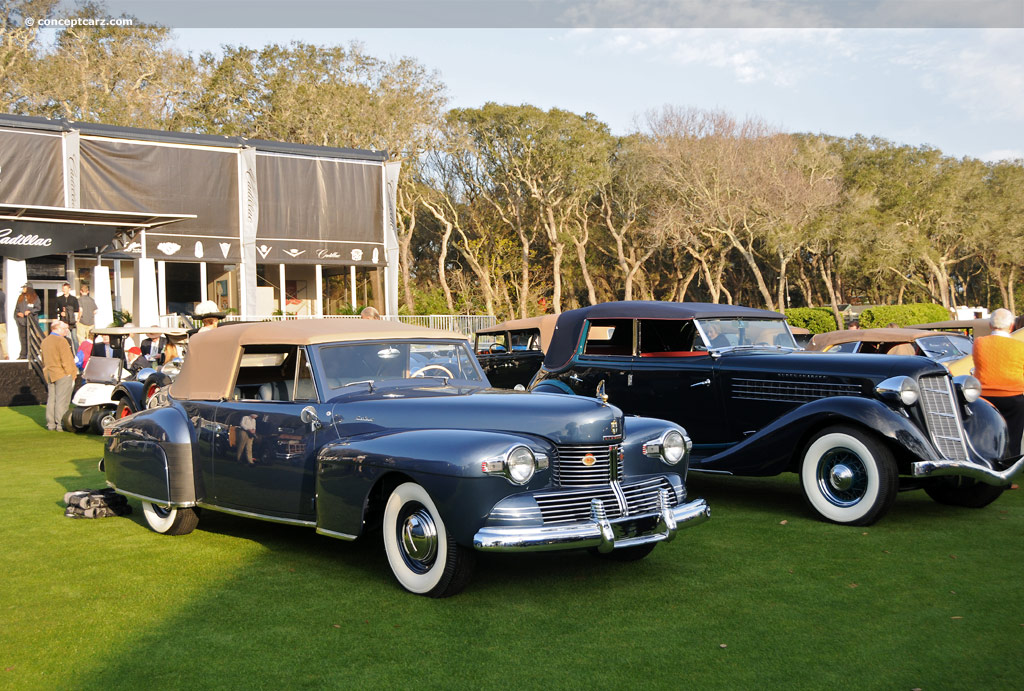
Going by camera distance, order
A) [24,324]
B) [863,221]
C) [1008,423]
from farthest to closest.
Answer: [863,221]
[24,324]
[1008,423]

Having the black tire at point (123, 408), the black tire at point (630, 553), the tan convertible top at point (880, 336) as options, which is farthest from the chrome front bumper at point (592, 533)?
the black tire at point (123, 408)

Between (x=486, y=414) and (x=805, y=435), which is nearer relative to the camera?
(x=486, y=414)

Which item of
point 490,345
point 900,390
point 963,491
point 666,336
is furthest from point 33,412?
point 963,491

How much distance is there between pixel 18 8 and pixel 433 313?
74.1 feet

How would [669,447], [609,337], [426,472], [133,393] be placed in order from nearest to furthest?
[426,472] → [669,447] → [609,337] → [133,393]

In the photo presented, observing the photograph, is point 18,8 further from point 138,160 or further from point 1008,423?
point 1008,423

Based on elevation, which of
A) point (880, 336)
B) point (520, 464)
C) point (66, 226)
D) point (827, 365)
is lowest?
point (520, 464)

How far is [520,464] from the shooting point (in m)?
4.85

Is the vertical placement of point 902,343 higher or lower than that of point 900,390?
higher

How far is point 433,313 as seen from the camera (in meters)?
33.4

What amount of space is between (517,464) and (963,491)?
490 centimetres

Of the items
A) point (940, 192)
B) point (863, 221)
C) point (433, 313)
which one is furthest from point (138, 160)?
point (940, 192)

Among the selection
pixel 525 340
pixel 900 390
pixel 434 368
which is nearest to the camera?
pixel 434 368

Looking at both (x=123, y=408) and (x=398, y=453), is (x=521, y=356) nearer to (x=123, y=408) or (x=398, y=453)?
(x=123, y=408)
